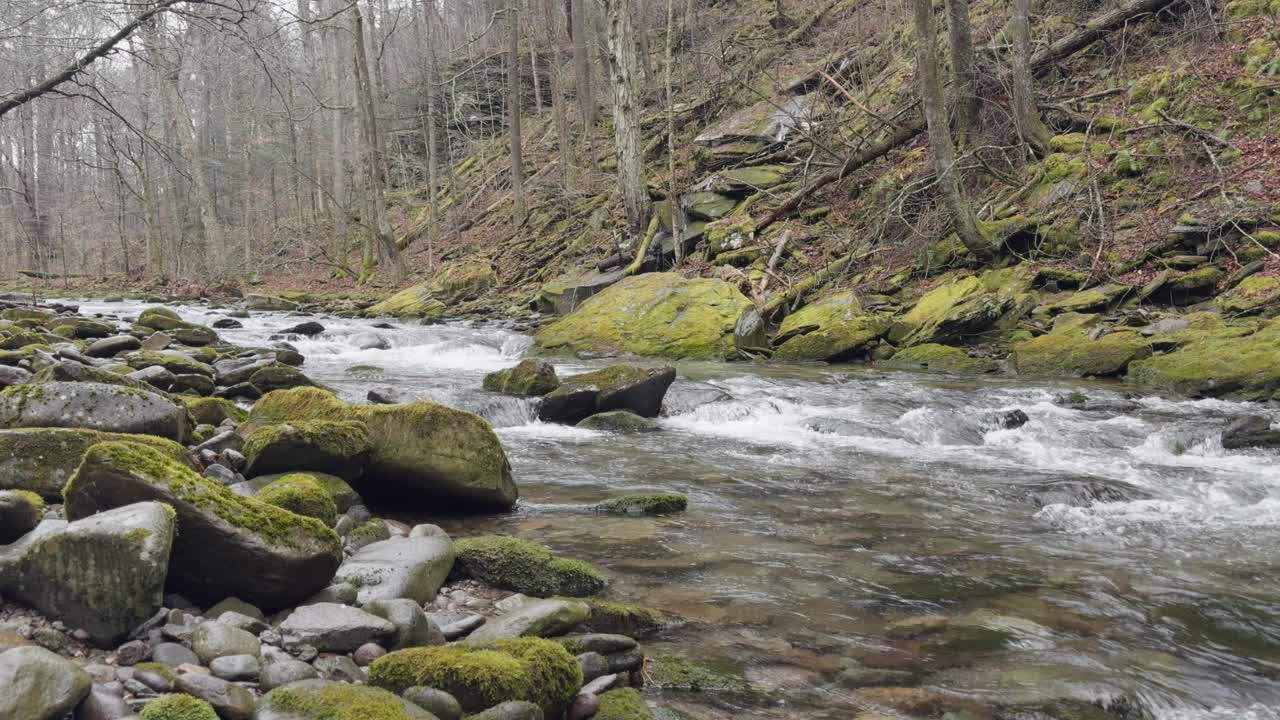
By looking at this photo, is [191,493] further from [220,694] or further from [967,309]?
[967,309]

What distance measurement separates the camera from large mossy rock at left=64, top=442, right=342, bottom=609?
3.18 meters

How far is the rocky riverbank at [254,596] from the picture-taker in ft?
8.21

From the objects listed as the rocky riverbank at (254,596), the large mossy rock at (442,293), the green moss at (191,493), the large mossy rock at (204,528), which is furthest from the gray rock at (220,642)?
the large mossy rock at (442,293)

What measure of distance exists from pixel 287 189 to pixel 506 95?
1306 centimetres

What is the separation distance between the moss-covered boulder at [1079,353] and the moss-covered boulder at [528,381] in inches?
237

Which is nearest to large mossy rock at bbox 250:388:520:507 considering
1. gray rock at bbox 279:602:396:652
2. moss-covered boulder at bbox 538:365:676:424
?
gray rock at bbox 279:602:396:652

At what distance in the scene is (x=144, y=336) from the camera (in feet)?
40.9

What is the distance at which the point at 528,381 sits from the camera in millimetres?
9719

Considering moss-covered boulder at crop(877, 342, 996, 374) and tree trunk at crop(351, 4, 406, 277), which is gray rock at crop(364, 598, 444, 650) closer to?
moss-covered boulder at crop(877, 342, 996, 374)

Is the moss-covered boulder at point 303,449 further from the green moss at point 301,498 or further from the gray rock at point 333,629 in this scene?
the gray rock at point 333,629

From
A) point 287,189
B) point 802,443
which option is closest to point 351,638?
point 802,443

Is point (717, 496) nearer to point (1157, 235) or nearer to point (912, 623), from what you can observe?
point (912, 623)

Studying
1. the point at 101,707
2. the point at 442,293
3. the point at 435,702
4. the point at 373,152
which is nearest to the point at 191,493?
the point at 101,707

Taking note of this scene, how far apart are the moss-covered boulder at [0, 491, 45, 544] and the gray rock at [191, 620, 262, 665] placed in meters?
0.89
